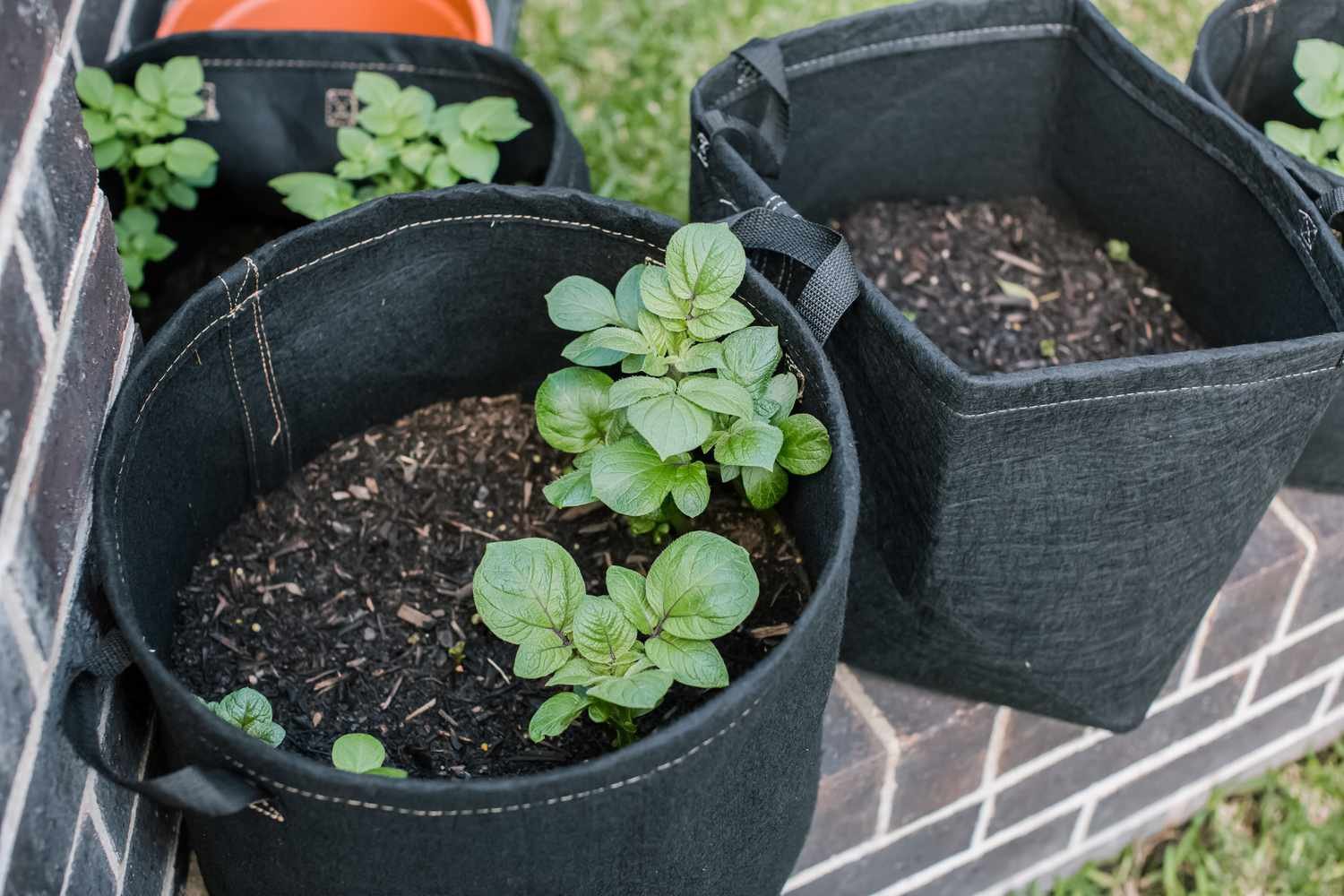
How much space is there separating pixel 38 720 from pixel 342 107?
2.76ft

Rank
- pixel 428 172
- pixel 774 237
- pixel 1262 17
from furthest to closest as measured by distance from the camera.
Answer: pixel 1262 17
pixel 428 172
pixel 774 237

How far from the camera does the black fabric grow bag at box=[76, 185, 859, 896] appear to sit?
31.1 inches

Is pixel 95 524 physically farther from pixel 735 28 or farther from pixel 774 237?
pixel 735 28

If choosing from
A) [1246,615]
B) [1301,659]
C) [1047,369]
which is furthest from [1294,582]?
[1047,369]

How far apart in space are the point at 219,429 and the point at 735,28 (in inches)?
53.0

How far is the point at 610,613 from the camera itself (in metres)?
0.93

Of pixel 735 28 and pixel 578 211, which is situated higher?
pixel 578 211

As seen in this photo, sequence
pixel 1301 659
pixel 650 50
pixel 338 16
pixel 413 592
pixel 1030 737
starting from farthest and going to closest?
1. pixel 650 50
2. pixel 338 16
3. pixel 1301 659
4. pixel 1030 737
5. pixel 413 592

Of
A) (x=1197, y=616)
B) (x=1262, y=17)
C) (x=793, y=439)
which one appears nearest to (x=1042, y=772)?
(x=1197, y=616)

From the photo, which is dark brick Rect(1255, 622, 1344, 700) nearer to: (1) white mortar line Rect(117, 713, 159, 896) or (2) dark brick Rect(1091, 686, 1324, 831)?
(2) dark brick Rect(1091, 686, 1324, 831)

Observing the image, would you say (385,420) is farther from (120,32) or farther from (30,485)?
(120,32)

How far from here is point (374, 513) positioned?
4.08 ft

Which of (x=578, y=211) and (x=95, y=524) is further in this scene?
(x=578, y=211)

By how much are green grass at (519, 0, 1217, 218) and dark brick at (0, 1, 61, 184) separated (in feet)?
3.73
